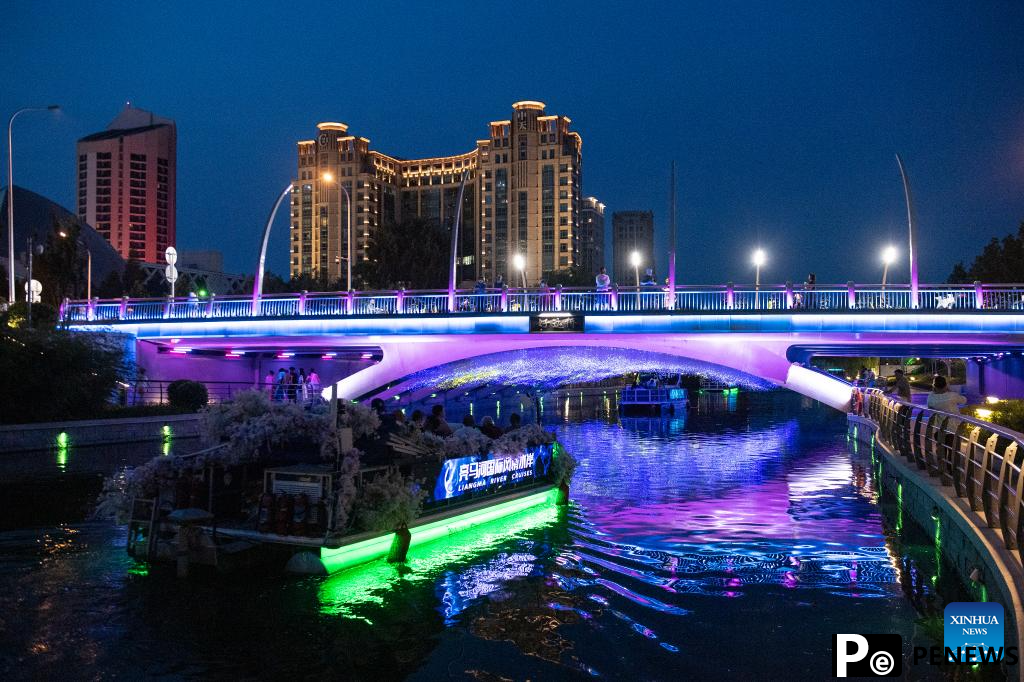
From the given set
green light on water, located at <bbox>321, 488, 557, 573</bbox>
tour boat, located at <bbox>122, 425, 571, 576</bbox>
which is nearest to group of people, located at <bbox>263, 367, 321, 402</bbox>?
green light on water, located at <bbox>321, 488, 557, 573</bbox>

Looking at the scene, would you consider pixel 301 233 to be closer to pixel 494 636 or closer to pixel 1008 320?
pixel 1008 320

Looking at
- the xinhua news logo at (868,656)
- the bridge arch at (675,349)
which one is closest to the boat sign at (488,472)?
the xinhua news logo at (868,656)

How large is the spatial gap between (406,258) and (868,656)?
80.3m

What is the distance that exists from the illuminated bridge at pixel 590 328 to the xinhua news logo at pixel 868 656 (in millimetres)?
29131

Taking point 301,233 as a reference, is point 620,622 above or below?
below

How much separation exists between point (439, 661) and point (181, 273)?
428 feet

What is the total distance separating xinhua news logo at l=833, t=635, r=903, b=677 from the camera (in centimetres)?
910

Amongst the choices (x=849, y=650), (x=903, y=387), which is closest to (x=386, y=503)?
(x=849, y=650)

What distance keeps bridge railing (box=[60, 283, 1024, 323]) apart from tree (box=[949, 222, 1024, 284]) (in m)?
20.2

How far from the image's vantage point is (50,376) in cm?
3262

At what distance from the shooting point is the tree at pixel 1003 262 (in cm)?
6166

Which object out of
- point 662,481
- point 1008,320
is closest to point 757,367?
point 1008,320

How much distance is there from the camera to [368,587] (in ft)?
42.9

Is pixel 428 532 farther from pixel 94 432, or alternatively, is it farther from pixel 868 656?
pixel 94 432
